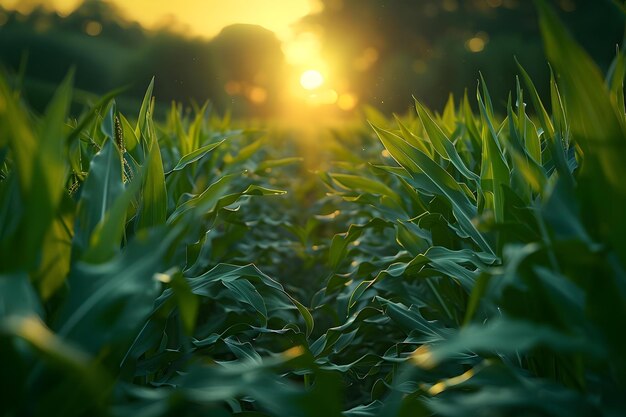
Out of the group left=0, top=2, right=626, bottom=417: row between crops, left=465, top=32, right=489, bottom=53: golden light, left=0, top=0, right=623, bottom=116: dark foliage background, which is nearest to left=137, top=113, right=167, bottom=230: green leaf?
left=0, top=2, right=626, bottom=417: row between crops

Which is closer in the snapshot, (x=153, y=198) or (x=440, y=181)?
(x=153, y=198)

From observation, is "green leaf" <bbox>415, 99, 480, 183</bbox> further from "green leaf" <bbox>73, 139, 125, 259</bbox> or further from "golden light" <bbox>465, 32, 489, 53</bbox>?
"golden light" <bbox>465, 32, 489, 53</bbox>

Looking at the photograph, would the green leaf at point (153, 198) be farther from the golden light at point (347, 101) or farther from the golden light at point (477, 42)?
the golden light at point (347, 101)

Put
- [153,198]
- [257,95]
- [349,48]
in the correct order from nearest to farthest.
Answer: [153,198]
[349,48]
[257,95]

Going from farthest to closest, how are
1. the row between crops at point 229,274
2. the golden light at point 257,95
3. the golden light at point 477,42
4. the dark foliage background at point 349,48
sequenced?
the golden light at point 257,95
the golden light at point 477,42
the dark foliage background at point 349,48
the row between crops at point 229,274

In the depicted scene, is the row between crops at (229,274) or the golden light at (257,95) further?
the golden light at (257,95)

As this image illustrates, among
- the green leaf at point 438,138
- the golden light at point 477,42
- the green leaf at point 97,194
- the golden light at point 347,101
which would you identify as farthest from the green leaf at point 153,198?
the golden light at point 347,101

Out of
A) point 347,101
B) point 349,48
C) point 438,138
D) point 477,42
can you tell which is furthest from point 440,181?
point 349,48

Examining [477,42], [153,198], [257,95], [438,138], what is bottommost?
[438,138]

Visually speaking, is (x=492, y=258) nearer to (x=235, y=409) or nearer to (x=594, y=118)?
(x=594, y=118)

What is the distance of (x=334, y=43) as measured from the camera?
123ft

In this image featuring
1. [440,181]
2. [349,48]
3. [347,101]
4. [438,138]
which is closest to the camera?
[440,181]

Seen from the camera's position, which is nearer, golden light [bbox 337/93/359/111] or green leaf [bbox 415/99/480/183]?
green leaf [bbox 415/99/480/183]

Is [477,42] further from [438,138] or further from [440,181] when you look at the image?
[440,181]
